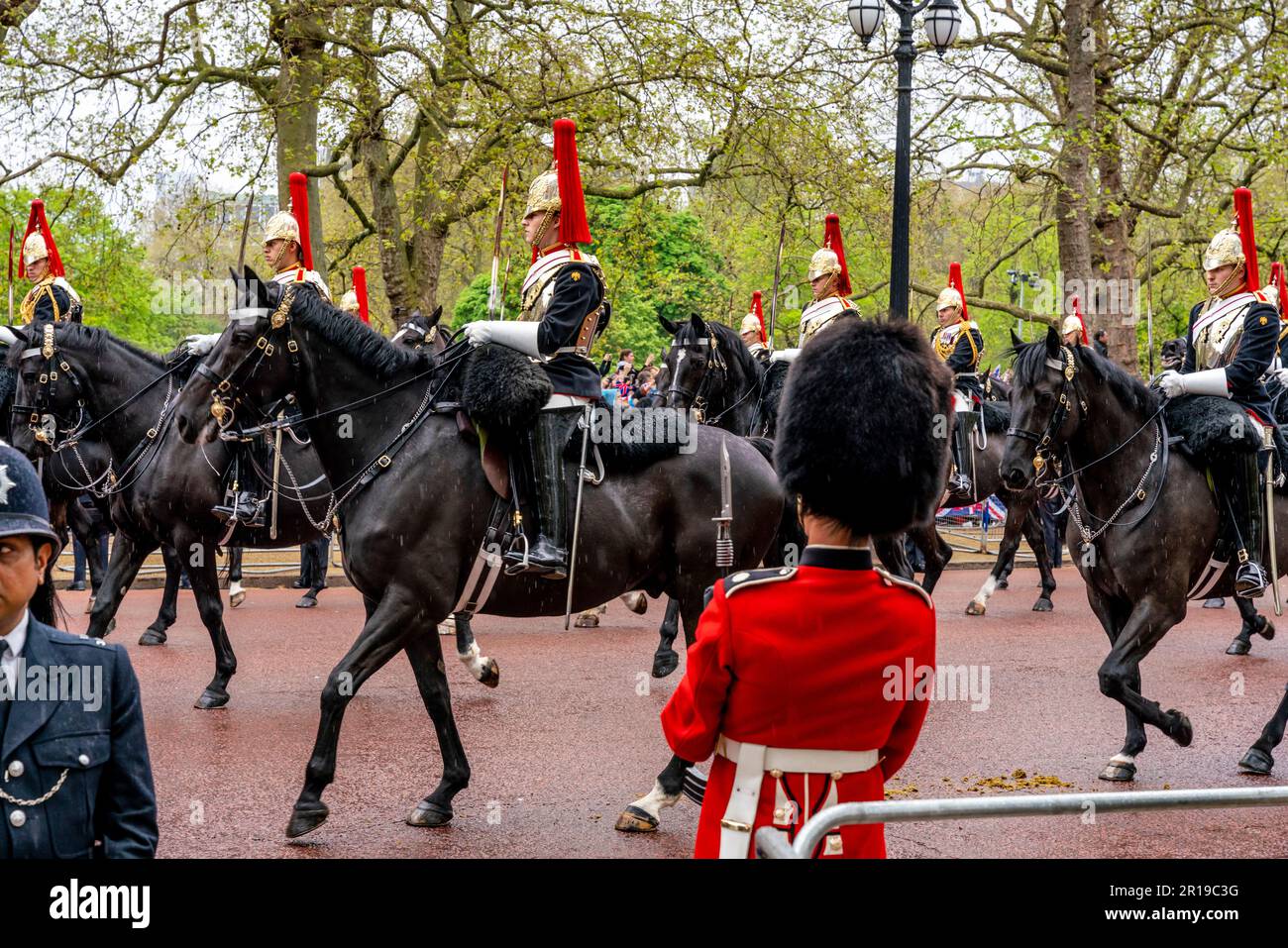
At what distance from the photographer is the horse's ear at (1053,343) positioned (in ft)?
22.5

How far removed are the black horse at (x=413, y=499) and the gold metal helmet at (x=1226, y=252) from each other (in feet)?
10.3

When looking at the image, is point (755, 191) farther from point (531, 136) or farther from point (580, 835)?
point (580, 835)

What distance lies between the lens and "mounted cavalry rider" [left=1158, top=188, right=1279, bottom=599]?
7129 millimetres

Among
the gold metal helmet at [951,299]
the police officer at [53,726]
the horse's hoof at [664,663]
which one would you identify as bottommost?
the horse's hoof at [664,663]

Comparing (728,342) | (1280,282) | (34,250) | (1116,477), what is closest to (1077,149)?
(1280,282)

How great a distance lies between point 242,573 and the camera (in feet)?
47.0

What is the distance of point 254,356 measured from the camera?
6.07 meters

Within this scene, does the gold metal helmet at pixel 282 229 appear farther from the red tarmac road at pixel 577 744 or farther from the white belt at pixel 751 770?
the white belt at pixel 751 770

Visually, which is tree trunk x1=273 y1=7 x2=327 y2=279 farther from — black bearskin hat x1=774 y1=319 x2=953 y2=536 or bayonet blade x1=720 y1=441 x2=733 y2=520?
black bearskin hat x1=774 y1=319 x2=953 y2=536

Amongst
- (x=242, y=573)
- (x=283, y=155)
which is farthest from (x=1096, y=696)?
(x=283, y=155)

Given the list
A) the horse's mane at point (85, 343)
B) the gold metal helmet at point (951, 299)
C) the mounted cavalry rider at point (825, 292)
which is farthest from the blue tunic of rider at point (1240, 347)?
the horse's mane at point (85, 343)

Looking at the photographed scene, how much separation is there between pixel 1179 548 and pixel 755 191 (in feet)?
43.8

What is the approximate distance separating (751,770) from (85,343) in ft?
25.2

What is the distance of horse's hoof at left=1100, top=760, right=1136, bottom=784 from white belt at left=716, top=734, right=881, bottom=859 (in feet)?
13.4
